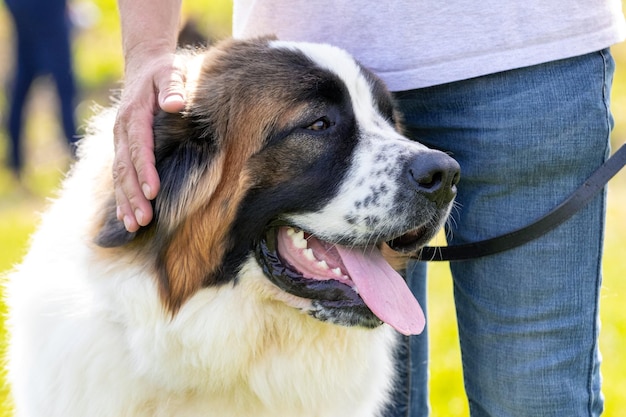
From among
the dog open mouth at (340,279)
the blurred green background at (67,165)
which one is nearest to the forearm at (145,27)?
the dog open mouth at (340,279)

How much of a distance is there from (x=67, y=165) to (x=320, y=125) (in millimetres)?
8614

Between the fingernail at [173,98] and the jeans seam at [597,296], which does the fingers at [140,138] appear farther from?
the jeans seam at [597,296]

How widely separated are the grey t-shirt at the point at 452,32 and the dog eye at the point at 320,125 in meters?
0.27

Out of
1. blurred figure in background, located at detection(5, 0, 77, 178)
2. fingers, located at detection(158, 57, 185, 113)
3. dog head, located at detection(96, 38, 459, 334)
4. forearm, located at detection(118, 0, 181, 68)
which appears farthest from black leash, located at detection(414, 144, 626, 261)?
blurred figure in background, located at detection(5, 0, 77, 178)

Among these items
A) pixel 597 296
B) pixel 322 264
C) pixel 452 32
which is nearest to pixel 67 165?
pixel 322 264

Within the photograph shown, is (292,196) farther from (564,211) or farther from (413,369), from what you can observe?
(413,369)

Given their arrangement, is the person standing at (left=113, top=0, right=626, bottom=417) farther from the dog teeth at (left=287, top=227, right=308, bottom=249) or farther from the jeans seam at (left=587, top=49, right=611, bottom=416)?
the dog teeth at (left=287, top=227, right=308, bottom=249)

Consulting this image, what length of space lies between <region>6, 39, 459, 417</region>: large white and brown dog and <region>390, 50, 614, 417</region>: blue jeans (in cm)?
21

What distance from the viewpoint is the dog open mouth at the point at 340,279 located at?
2.55m

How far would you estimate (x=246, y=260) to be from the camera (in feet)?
8.55

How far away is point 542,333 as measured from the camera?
8.34 ft

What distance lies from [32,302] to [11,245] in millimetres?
4748

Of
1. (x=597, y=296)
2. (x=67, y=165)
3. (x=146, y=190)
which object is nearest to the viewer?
(x=146, y=190)

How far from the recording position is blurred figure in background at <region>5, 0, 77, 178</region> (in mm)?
8820
